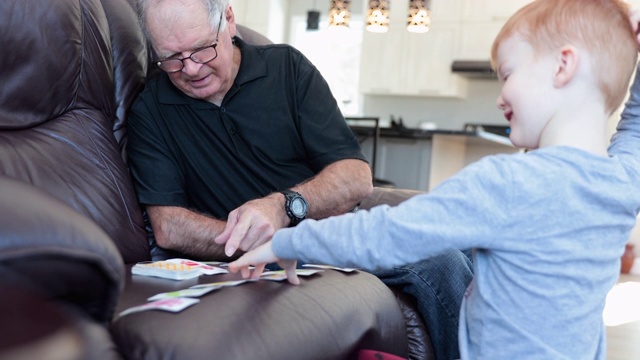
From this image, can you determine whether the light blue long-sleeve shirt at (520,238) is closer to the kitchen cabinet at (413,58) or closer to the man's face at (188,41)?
the man's face at (188,41)

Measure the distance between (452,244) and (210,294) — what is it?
381mm

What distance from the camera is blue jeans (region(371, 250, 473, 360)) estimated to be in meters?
1.59

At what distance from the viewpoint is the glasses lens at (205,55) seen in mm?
1833

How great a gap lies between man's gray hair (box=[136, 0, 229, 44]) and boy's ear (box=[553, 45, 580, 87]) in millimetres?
1053

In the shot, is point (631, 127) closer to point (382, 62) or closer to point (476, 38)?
point (476, 38)

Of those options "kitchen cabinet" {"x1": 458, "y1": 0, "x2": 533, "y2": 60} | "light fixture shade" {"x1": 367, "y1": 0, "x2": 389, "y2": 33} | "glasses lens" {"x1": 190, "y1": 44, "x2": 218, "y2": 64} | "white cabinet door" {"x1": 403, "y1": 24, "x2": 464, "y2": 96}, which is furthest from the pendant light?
"glasses lens" {"x1": 190, "y1": 44, "x2": 218, "y2": 64}

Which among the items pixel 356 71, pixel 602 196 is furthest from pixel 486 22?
pixel 602 196

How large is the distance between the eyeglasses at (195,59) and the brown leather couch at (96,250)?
0.45 ft

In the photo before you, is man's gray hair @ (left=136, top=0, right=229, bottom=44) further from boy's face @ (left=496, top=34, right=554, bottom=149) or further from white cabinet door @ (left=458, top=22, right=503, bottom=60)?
white cabinet door @ (left=458, top=22, right=503, bottom=60)

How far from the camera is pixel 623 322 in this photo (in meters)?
3.79

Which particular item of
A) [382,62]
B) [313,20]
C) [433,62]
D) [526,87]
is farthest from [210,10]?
[313,20]

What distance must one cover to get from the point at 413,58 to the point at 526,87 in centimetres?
671

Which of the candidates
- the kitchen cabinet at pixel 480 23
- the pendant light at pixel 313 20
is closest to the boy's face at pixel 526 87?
the kitchen cabinet at pixel 480 23

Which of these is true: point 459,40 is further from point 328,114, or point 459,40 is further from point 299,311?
point 299,311
